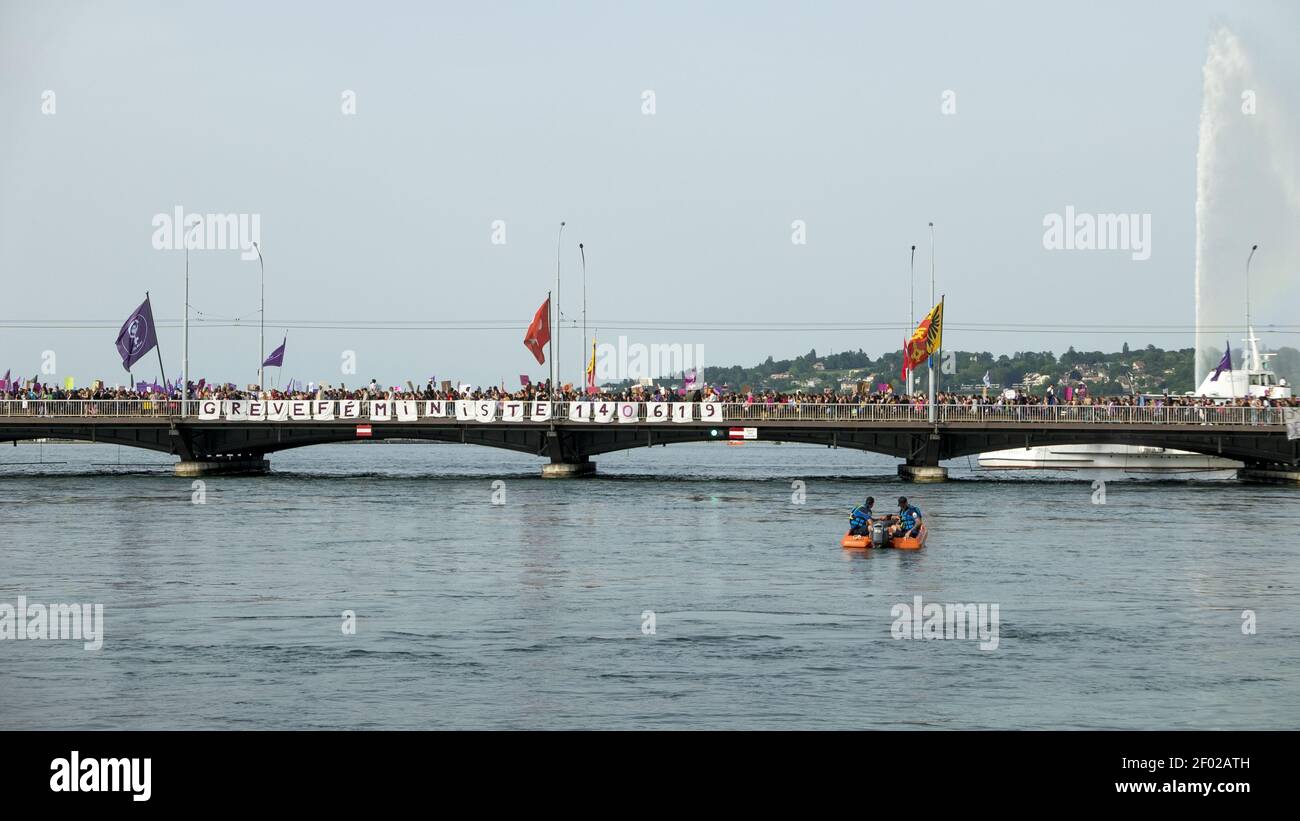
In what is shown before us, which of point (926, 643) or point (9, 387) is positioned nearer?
point (926, 643)

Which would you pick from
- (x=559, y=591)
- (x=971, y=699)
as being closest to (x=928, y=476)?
(x=559, y=591)

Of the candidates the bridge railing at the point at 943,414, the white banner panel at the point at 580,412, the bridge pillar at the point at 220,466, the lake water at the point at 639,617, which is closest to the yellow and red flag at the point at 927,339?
the bridge railing at the point at 943,414

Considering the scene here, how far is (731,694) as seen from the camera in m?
30.4

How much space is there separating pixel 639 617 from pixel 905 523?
67.1 feet

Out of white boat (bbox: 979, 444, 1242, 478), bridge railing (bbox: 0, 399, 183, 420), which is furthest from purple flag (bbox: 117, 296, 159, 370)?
white boat (bbox: 979, 444, 1242, 478)

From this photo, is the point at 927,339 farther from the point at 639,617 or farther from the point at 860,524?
the point at 639,617

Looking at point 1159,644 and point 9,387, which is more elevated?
point 9,387

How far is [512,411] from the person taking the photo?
97.2m

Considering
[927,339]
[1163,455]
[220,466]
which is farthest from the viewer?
[1163,455]

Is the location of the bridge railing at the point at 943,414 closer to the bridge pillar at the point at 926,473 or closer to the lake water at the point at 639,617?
the bridge pillar at the point at 926,473

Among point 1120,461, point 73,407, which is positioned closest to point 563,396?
point 73,407
